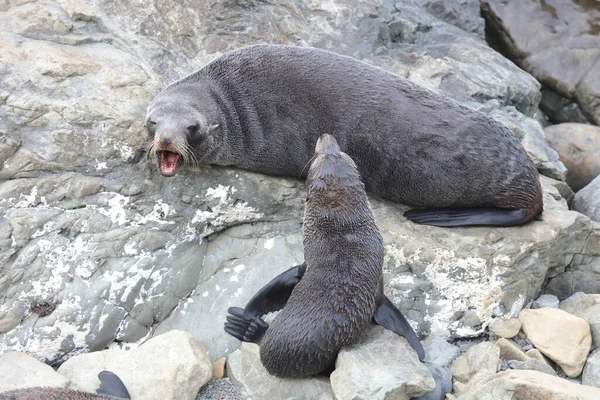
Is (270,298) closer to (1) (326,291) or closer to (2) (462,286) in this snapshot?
(1) (326,291)

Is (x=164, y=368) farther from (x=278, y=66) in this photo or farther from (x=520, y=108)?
(x=520, y=108)

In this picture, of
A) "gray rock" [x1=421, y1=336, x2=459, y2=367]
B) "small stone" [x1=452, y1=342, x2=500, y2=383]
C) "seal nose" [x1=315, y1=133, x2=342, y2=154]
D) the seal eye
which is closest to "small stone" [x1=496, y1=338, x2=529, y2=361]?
"small stone" [x1=452, y1=342, x2=500, y2=383]

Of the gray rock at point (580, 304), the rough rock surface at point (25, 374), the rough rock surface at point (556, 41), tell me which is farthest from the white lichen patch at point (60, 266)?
the rough rock surface at point (556, 41)

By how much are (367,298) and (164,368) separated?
1.58 m

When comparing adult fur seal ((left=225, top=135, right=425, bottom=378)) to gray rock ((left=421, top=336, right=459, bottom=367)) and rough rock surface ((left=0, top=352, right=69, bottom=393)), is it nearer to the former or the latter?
gray rock ((left=421, top=336, right=459, bottom=367))

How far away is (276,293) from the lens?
570 cm

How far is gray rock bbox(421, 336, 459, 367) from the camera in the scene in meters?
5.59

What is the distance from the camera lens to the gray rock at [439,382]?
507cm

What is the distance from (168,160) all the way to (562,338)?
354 centimetres

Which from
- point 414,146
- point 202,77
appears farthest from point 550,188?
point 202,77

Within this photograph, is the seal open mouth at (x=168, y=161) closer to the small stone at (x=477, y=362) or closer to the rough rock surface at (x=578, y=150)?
the small stone at (x=477, y=362)

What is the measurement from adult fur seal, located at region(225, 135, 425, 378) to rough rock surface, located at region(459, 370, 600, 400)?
0.95m

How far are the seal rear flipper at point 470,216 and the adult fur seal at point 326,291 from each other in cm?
103

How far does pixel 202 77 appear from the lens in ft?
22.6
